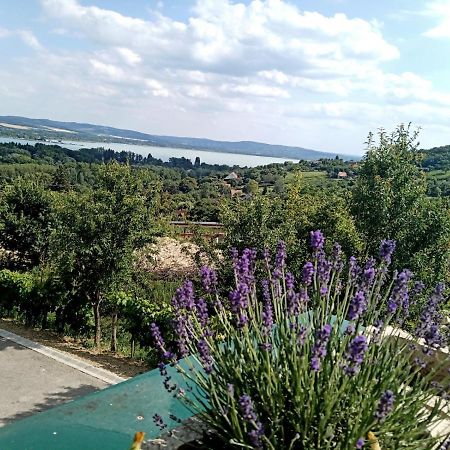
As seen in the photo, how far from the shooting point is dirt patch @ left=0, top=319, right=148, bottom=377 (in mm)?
9373

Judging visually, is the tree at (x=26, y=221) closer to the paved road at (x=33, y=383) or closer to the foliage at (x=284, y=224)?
the paved road at (x=33, y=383)

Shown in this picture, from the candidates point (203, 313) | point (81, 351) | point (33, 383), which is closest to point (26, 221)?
point (81, 351)

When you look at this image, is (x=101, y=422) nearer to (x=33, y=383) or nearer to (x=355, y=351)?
(x=355, y=351)

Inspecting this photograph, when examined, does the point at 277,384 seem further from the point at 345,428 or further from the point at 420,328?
the point at 420,328

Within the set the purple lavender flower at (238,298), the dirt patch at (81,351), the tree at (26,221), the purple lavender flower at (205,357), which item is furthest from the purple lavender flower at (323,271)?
the tree at (26,221)

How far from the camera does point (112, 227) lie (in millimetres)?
10141

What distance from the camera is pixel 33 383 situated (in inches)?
320

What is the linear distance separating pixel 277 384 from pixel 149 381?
5.41ft

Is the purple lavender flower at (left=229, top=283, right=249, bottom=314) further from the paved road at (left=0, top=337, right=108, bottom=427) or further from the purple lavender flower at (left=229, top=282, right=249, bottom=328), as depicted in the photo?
the paved road at (left=0, top=337, right=108, bottom=427)

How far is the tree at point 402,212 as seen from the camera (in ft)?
30.1

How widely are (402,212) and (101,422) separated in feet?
25.7

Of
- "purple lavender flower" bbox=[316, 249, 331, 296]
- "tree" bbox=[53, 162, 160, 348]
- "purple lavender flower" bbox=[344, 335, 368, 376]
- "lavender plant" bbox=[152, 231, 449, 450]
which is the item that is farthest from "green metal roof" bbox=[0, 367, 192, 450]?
"tree" bbox=[53, 162, 160, 348]

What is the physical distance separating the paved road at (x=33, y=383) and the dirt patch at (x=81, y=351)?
2.33 feet

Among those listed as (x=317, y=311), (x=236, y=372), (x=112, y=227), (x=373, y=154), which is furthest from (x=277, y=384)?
(x=373, y=154)
